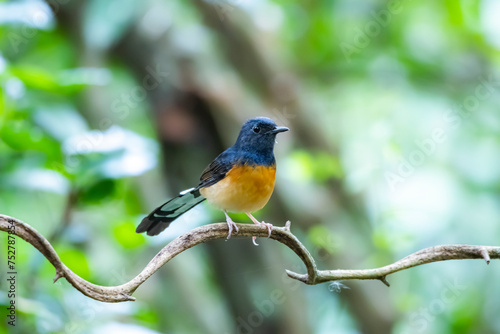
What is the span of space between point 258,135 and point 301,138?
2.49m

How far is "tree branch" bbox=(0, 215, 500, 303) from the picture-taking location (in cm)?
113

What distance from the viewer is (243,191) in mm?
2475

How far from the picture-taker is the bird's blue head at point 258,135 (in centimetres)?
245

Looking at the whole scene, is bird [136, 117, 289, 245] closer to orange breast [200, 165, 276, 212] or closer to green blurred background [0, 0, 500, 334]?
orange breast [200, 165, 276, 212]

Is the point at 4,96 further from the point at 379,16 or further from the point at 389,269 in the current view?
the point at 379,16

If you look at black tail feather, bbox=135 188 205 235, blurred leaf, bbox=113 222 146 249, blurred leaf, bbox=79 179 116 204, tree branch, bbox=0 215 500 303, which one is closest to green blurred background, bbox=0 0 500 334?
blurred leaf, bbox=113 222 146 249

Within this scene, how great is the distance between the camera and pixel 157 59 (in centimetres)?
461

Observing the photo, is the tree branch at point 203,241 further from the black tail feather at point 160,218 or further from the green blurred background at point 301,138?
the green blurred background at point 301,138

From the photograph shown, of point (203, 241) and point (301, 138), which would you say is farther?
point (301, 138)

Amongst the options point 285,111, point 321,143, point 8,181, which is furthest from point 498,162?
point 8,181

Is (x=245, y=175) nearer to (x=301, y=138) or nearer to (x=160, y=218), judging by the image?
(x=160, y=218)

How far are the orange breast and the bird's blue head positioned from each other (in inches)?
4.3

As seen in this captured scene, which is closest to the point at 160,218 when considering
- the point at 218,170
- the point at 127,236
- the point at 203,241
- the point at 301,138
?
the point at 203,241

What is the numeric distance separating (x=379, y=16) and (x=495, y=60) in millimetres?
1210
